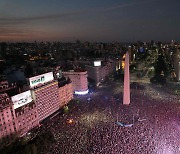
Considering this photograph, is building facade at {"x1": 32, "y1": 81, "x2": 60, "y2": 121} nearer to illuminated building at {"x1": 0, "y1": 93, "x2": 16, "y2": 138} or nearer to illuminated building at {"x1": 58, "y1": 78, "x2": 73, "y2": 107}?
illuminated building at {"x1": 58, "y1": 78, "x2": 73, "y2": 107}

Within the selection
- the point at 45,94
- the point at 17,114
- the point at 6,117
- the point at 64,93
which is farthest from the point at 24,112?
the point at 64,93

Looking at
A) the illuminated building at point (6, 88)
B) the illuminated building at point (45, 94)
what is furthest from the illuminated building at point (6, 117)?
the illuminated building at point (45, 94)

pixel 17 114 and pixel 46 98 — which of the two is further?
pixel 46 98

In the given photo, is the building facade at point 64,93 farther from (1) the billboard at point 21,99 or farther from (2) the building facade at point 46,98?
(1) the billboard at point 21,99

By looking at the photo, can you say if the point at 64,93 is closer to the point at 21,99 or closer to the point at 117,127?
the point at 21,99

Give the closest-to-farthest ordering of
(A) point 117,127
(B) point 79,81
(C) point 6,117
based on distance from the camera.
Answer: (C) point 6,117 → (A) point 117,127 → (B) point 79,81

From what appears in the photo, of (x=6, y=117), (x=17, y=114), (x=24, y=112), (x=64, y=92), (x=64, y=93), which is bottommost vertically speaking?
(x=64, y=93)
